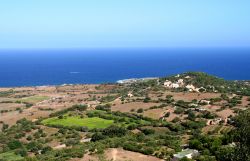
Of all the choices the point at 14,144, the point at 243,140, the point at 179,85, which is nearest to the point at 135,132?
the point at 14,144

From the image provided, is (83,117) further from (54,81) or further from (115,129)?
(54,81)

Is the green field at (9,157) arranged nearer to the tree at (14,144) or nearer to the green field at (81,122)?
the tree at (14,144)

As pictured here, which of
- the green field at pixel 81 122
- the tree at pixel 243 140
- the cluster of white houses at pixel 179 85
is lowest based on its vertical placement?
the green field at pixel 81 122

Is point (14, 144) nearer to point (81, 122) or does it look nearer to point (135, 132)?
point (81, 122)

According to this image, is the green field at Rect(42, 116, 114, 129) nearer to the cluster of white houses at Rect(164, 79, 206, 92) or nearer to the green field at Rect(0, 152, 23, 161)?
the green field at Rect(0, 152, 23, 161)

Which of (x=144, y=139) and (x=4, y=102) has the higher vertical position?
(x=144, y=139)

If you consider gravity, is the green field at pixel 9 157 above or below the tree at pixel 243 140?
below

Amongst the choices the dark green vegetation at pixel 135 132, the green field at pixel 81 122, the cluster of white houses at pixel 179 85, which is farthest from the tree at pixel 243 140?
the cluster of white houses at pixel 179 85

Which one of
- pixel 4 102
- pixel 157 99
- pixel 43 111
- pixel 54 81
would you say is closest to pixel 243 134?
pixel 157 99

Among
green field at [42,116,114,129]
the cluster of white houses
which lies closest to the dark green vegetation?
green field at [42,116,114,129]
